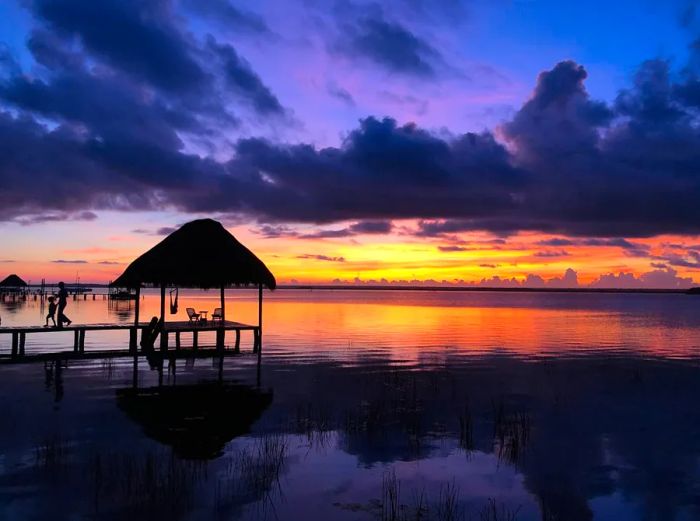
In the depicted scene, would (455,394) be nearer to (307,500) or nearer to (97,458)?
(307,500)

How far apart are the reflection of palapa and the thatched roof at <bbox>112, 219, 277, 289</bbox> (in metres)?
6.13

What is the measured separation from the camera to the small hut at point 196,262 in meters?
21.7

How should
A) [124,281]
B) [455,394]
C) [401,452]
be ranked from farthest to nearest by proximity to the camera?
[124,281], [455,394], [401,452]

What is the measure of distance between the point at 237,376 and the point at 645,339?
88.5 feet

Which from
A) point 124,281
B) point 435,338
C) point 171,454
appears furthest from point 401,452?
point 435,338

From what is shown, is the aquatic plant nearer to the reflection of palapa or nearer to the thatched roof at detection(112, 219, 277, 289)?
the reflection of palapa

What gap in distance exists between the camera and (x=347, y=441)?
11211 millimetres

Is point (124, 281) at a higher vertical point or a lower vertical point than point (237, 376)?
higher

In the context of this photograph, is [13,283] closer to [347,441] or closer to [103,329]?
[103,329]

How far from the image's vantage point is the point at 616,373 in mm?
20688

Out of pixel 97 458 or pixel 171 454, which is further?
pixel 171 454

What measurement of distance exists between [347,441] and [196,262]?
12.4 meters

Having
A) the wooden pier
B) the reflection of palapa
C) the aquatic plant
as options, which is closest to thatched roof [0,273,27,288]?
the wooden pier

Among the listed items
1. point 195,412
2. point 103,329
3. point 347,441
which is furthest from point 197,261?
point 347,441
